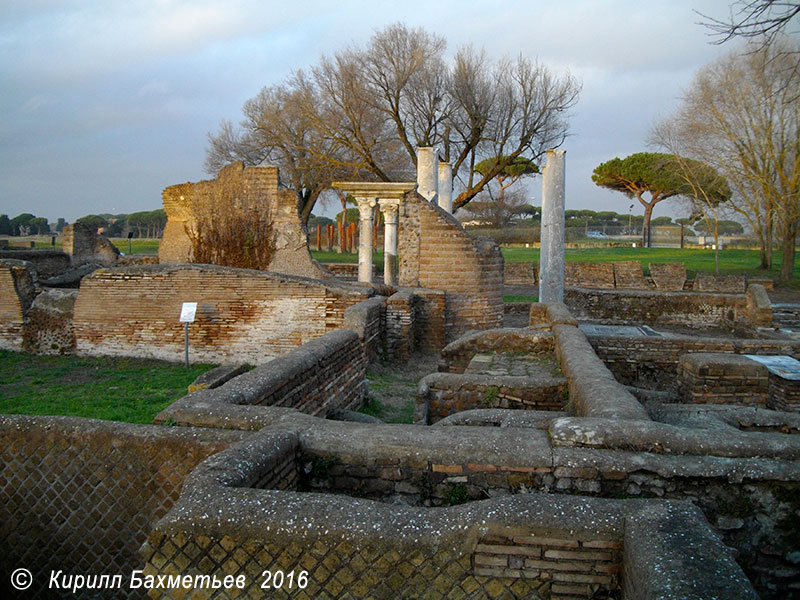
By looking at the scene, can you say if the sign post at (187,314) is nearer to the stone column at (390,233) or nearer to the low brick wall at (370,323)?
the low brick wall at (370,323)

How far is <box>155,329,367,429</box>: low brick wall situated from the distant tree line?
153 feet

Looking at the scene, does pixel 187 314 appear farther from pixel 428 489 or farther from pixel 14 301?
pixel 428 489

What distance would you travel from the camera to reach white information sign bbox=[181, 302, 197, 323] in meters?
9.24

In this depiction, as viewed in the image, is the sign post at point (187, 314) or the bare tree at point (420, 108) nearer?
the sign post at point (187, 314)

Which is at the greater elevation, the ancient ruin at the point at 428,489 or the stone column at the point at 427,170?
the stone column at the point at 427,170

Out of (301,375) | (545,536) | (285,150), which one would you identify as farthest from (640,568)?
(285,150)

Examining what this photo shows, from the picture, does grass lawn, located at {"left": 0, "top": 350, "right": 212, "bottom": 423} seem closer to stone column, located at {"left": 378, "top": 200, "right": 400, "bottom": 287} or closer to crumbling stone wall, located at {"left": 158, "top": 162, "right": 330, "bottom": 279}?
crumbling stone wall, located at {"left": 158, "top": 162, "right": 330, "bottom": 279}

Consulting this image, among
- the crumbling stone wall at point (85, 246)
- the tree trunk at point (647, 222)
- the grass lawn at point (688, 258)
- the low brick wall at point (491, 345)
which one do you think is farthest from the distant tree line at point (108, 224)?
the low brick wall at point (491, 345)

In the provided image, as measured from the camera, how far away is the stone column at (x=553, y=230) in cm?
1284

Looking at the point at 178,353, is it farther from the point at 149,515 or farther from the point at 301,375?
the point at 149,515

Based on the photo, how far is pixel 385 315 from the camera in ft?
31.1

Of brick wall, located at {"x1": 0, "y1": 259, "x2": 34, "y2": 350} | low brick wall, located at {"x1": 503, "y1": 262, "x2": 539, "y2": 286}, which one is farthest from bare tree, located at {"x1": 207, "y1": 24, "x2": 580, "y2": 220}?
brick wall, located at {"x1": 0, "y1": 259, "x2": 34, "y2": 350}

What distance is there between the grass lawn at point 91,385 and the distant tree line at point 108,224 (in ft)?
137

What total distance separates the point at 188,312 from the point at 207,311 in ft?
1.86
